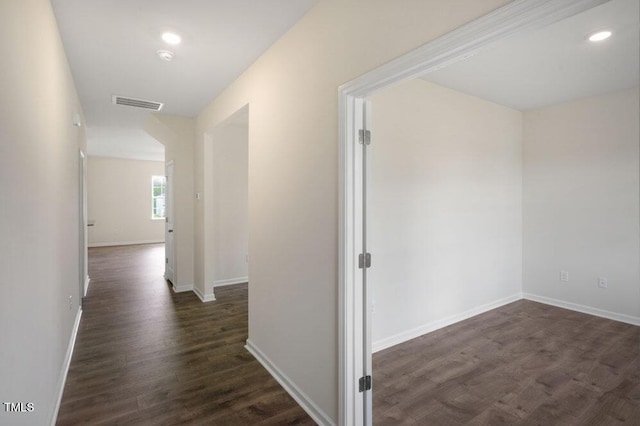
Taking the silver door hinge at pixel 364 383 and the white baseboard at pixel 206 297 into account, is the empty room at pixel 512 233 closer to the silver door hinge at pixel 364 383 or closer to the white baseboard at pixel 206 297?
the silver door hinge at pixel 364 383

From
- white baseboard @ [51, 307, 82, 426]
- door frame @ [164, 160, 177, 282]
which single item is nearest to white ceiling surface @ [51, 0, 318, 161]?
door frame @ [164, 160, 177, 282]

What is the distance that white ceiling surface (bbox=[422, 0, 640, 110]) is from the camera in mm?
2359

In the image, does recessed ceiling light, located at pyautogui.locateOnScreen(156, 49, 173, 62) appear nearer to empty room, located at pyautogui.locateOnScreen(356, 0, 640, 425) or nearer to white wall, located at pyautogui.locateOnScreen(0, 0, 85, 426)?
white wall, located at pyautogui.locateOnScreen(0, 0, 85, 426)

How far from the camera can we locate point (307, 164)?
2.21 m

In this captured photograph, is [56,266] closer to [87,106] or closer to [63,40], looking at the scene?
[63,40]

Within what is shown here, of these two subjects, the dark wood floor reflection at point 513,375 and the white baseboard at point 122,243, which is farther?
the white baseboard at point 122,243

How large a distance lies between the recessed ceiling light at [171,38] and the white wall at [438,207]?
5.74 ft

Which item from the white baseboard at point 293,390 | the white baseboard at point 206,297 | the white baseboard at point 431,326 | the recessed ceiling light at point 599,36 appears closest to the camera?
the white baseboard at point 293,390

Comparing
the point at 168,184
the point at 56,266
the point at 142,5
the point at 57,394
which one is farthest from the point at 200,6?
the point at 168,184

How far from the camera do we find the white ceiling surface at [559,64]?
236cm

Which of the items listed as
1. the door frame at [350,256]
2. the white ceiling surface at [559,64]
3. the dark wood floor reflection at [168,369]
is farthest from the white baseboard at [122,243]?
the door frame at [350,256]

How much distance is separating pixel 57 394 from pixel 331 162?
2.44m

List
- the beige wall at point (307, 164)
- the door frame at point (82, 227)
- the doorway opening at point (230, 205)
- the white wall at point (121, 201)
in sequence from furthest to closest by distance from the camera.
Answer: the white wall at point (121, 201) < the doorway opening at point (230, 205) < the door frame at point (82, 227) < the beige wall at point (307, 164)

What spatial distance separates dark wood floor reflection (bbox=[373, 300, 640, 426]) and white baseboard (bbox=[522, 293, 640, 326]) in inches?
6.0
